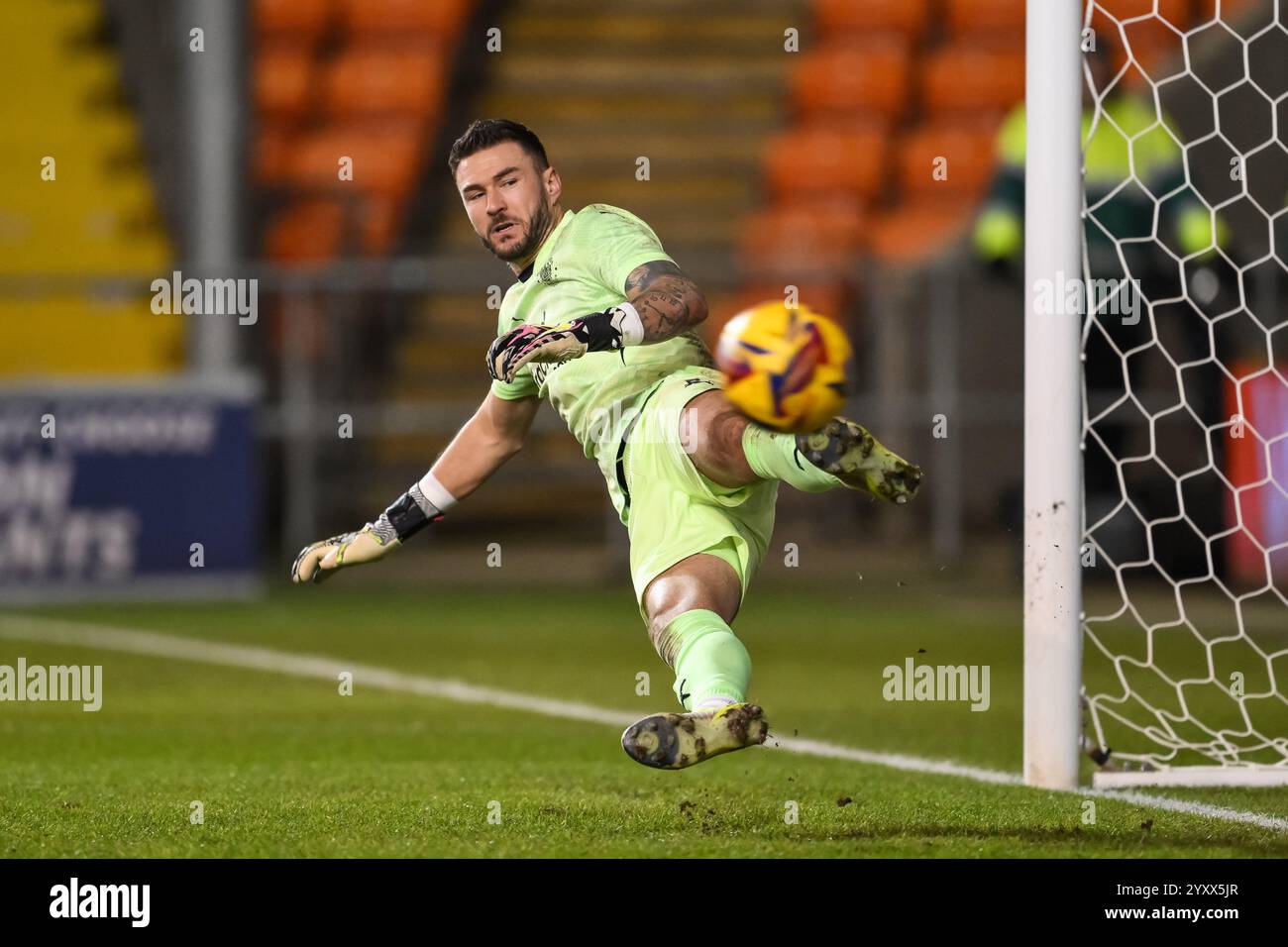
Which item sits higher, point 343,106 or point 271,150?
point 343,106

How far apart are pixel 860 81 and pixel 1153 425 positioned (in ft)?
24.7

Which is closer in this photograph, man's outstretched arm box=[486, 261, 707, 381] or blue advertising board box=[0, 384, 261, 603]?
man's outstretched arm box=[486, 261, 707, 381]

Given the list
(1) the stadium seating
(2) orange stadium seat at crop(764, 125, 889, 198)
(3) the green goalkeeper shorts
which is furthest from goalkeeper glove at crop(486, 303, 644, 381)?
(2) orange stadium seat at crop(764, 125, 889, 198)

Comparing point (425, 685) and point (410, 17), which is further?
point (410, 17)

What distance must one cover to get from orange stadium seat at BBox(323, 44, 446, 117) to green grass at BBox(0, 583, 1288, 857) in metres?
6.35

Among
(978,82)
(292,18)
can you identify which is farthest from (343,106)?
(978,82)

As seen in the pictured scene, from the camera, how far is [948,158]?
15.3 meters

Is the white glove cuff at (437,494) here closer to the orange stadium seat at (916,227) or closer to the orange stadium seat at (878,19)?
the orange stadium seat at (916,227)

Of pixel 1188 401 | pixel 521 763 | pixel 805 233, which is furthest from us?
pixel 805 233

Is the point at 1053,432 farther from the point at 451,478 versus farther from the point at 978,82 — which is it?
the point at 978,82

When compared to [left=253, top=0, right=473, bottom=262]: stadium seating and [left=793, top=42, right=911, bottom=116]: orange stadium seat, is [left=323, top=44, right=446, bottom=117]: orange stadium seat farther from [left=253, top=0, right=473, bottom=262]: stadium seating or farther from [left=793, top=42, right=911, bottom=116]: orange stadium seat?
[left=793, top=42, right=911, bottom=116]: orange stadium seat

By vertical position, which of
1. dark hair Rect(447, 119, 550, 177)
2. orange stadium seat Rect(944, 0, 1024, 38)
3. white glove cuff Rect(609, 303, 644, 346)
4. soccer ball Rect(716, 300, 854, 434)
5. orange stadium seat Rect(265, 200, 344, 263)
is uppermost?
orange stadium seat Rect(944, 0, 1024, 38)

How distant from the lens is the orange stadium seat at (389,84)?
615 inches

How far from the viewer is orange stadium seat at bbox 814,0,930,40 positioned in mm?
16250
